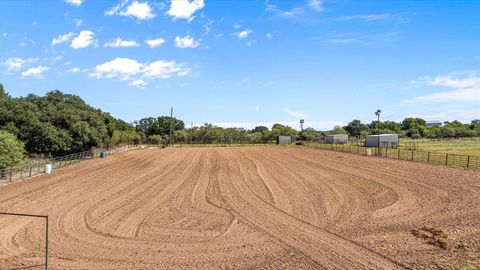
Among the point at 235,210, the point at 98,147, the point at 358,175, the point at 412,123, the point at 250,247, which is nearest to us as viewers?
the point at 250,247

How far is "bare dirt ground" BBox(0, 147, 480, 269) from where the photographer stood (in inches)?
432

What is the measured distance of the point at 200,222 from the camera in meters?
15.4

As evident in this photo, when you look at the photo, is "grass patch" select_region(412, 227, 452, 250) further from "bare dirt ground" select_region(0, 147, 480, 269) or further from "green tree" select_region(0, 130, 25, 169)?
"green tree" select_region(0, 130, 25, 169)

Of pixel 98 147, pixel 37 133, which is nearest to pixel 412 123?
pixel 98 147

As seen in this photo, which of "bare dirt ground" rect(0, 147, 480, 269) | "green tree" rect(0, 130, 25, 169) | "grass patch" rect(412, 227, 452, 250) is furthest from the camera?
"green tree" rect(0, 130, 25, 169)

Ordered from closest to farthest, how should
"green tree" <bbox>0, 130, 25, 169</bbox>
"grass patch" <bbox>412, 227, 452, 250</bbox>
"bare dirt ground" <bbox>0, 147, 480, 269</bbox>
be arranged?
1. "bare dirt ground" <bbox>0, 147, 480, 269</bbox>
2. "grass patch" <bbox>412, 227, 452, 250</bbox>
3. "green tree" <bbox>0, 130, 25, 169</bbox>

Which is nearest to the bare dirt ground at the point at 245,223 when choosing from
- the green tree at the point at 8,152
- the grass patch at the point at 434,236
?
the grass patch at the point at 434,236

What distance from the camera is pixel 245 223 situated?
15133 millimetres

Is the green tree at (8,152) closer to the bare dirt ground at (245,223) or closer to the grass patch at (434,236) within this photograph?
the bare dirt ground at (245,223)

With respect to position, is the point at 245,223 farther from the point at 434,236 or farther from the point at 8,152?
the point at 8,152

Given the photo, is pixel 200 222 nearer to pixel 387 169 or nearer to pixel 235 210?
pixel 235 210

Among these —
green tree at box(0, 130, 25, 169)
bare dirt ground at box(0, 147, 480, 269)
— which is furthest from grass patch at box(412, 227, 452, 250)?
green tree at box(0, 130, 25, 169)

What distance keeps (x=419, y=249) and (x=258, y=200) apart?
9.49 meters

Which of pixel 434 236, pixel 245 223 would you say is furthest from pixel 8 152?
pixel 434 236
